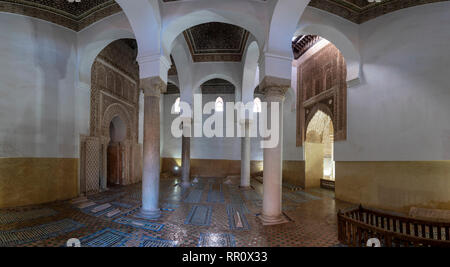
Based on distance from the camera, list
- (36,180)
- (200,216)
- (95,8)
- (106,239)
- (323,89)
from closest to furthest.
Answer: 1. (106,239)
2. (200,216)
3. (36,180)
4. (95,8)
5. (323,89)

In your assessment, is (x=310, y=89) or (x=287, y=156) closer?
(x=310, y=89)

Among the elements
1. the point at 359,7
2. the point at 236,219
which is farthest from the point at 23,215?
the point at 359,7

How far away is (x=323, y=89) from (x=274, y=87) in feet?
17.0

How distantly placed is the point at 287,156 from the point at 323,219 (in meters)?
6.64

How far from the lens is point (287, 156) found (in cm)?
1176

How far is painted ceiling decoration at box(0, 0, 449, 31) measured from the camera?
6102 mm

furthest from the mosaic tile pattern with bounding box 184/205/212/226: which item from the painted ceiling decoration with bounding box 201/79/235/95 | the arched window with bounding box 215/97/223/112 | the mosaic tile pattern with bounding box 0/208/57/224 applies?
the painted ceiling decoration with bounding box 201/79/235/95

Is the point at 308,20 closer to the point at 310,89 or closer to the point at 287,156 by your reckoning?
the point at 310,89

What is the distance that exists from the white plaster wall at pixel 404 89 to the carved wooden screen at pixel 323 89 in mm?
715

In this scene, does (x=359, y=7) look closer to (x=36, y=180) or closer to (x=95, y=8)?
(x=95, y=8)

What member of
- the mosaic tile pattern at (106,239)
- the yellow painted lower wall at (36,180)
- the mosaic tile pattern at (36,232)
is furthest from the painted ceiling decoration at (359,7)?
the yellow painted lower wall at (36,180)

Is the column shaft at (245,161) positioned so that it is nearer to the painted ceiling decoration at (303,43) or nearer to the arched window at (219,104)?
the painted ceiling decoration at (303,43)

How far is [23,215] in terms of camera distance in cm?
521

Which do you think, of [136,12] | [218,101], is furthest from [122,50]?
[218,101]
